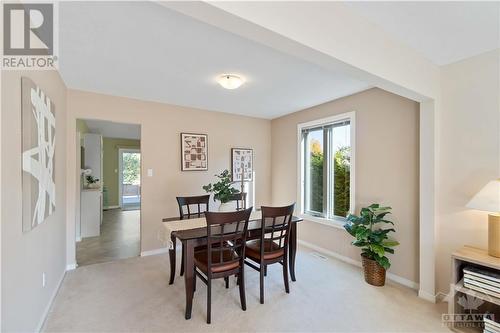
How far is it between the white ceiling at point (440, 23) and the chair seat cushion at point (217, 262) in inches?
90.0

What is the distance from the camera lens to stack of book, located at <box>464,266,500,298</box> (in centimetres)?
178

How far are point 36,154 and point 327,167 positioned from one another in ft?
11.5

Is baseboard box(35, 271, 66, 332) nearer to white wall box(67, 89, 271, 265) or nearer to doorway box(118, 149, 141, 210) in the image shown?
white wall box(67, 89, 271, 265)

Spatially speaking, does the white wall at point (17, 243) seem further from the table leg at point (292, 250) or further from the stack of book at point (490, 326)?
the stack of book at point (490, 326)

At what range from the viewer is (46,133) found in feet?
6.63

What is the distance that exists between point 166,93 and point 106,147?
5779mm

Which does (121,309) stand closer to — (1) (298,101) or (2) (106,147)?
(1) (298,101)

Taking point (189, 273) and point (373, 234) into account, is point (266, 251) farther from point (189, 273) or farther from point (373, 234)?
point (373, 234)

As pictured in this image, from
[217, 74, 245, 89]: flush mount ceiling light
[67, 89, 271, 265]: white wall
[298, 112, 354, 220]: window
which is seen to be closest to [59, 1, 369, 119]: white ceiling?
[217, 74, 245, 89]: flush mount ceiling light

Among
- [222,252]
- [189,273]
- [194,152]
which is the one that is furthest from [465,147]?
[194,152]

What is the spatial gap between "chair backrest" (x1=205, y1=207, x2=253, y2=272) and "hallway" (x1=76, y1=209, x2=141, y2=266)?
2.15 m

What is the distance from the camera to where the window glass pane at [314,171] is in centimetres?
390

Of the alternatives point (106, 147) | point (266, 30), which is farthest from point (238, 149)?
point (106, 147)

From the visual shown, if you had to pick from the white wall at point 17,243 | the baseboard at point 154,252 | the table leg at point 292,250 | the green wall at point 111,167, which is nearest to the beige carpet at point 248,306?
the table leg at point 292,250
